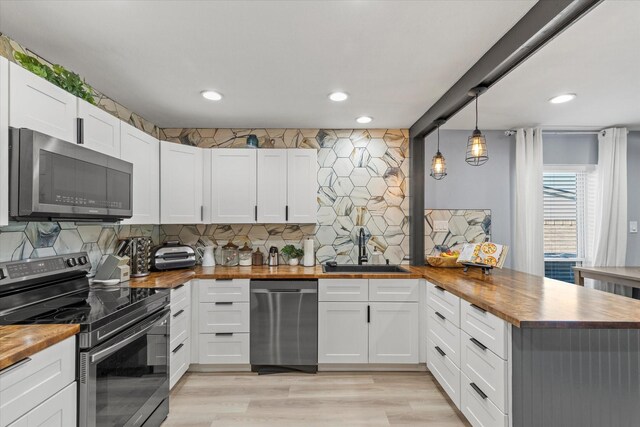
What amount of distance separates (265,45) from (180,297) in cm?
197

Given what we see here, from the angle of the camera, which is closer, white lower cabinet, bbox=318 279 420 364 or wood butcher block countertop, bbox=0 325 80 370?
wood butcher block countertop, bbox=0 325 80 370

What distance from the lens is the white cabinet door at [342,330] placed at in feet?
10.3

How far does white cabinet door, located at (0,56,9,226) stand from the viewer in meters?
1.53

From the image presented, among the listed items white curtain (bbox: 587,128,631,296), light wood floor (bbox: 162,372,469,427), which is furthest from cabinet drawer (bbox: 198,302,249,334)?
white curtain (bbox: 587,128,631,296)

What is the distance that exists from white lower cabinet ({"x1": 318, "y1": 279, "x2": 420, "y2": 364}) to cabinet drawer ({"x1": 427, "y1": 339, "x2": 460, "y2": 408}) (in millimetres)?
198

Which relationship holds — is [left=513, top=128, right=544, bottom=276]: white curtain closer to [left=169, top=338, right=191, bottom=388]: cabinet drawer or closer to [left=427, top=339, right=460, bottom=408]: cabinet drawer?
[left=427, top=339, right=460, bottom=408]: cabinet drawer

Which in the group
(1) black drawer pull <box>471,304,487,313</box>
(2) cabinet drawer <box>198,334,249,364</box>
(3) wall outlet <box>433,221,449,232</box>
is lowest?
(2) cabinet drawer <box>198,334,249,364</box>

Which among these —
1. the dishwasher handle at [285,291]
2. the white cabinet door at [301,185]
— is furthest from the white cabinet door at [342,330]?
the white cabinet door at [301,185]

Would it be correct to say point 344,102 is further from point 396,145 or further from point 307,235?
point 307,235

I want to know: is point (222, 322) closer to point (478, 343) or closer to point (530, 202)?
point (478, 343)

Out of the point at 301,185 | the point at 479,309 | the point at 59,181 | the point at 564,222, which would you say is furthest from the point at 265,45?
the point at 564,222

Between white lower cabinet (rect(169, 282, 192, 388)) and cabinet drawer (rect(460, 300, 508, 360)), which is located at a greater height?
cabinet drawer (rect(460, 300, 508, 360))

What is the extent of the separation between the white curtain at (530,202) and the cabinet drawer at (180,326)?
334 cm

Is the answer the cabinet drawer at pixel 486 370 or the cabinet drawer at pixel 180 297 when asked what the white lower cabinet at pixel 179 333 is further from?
the cabinet drawer at pixel 486 370
